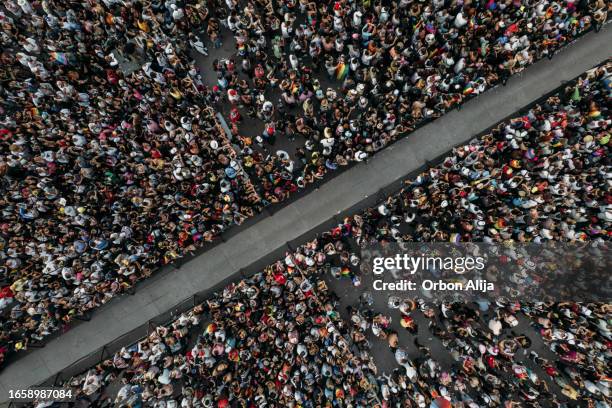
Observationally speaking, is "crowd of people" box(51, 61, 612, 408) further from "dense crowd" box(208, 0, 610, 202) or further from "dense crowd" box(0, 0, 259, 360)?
"dense crowd" box(0, 0, 259, 360)

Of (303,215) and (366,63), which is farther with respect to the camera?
(303,215)

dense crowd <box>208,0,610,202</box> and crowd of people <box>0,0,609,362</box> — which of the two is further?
dense crowd <box>208,0,610,202</box>

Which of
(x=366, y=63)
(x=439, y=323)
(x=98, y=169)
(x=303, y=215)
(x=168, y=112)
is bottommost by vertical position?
(x=439, y=323)

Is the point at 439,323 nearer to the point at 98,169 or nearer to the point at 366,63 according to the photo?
the point at 366,63

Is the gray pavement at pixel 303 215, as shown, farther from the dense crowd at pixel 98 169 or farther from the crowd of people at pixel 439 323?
the crowd of people at pixel 439 323

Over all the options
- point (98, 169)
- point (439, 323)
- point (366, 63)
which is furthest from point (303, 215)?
point (98, 169)

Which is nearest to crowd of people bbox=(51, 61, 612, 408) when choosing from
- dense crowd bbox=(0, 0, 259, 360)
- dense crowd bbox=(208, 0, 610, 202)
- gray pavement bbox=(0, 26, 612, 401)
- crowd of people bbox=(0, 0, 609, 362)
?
gray pavement bbox=(0, 26, 612, 401)

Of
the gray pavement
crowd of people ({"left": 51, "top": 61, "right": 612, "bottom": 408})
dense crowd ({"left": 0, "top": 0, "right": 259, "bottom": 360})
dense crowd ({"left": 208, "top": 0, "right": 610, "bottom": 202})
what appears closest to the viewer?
crowd of people ({"left": 51, "top": 61, "right": 612, "bottom": 408})
